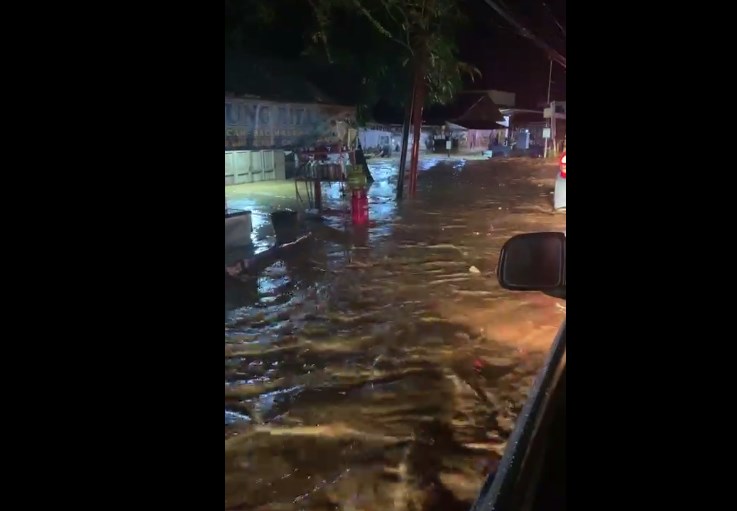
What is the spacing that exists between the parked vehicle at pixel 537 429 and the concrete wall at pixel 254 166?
1402 centimetres

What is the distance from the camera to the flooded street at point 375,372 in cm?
380

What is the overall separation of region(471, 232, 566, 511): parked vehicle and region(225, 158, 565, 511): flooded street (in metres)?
1.40

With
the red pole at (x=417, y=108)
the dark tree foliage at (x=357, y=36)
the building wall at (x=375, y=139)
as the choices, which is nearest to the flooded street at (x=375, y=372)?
the dark tree foliage at (x=357, y=36)

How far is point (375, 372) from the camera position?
527 cm

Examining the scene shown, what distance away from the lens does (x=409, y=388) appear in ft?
16.3

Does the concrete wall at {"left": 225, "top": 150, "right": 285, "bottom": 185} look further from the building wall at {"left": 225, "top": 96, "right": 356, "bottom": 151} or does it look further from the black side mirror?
the black side mirror

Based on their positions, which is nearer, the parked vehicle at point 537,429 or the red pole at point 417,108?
the parked vehicle at point 537,429

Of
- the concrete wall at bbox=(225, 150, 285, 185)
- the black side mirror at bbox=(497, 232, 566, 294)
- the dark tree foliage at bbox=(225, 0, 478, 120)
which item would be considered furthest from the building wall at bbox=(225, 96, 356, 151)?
the black side mirror at bbox=(497, 232, 566, 294)

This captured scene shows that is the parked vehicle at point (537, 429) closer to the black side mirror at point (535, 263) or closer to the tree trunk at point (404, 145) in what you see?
the black side mirror at point (535, 263)

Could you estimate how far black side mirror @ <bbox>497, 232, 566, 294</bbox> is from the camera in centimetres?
222

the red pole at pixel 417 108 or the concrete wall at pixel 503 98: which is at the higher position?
the concrete wall at pixel 503 98
